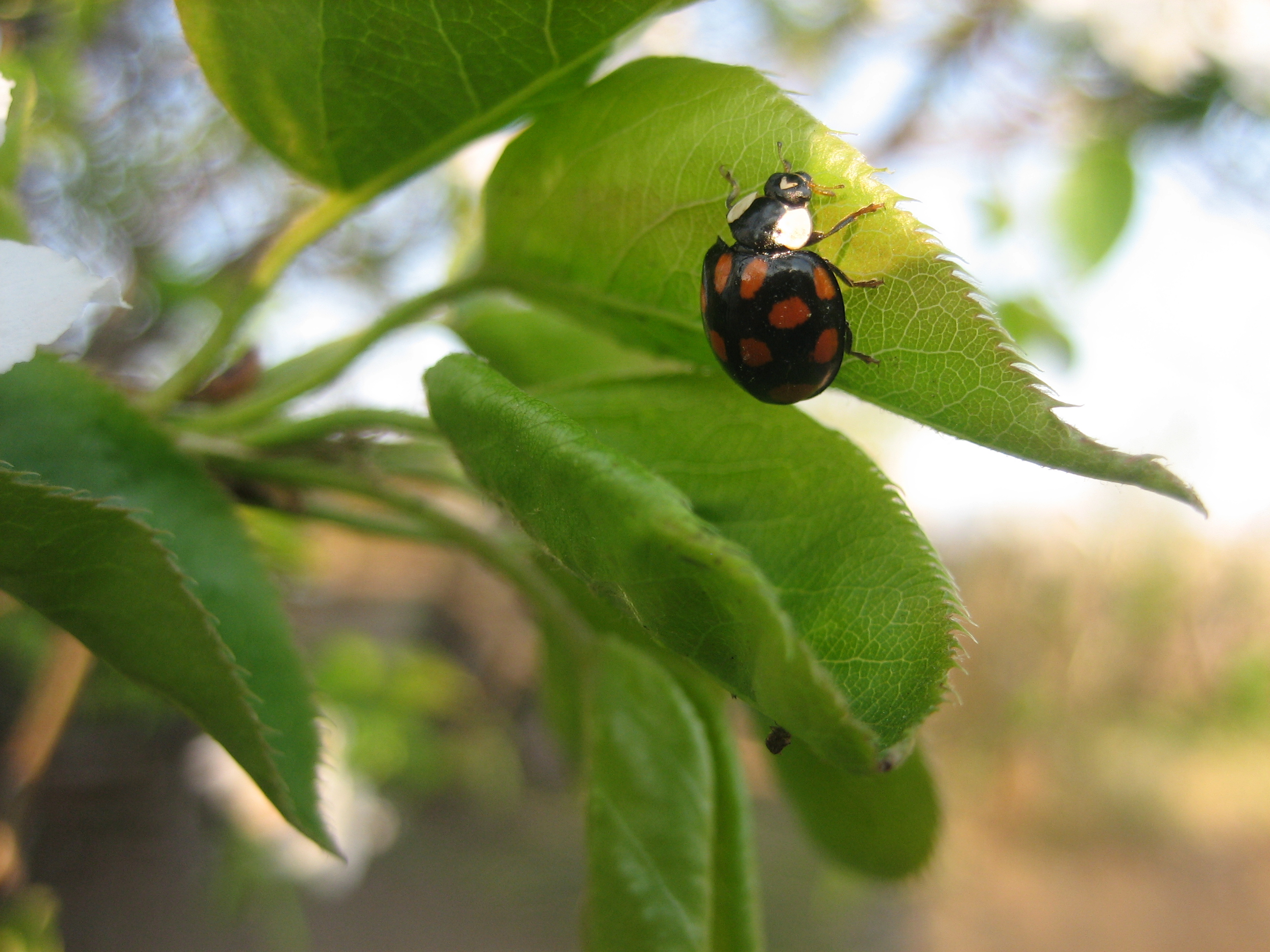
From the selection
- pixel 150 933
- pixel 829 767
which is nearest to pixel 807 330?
pixel 829 767

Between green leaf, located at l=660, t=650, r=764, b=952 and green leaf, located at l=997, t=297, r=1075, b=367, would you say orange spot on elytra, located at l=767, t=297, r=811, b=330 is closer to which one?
green leaf, located at l=660, t=650, r=764, b=952

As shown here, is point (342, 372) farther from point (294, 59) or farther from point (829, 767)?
point (829, 767)

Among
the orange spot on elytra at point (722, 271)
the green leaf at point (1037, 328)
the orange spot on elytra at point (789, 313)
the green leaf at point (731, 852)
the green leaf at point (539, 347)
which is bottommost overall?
the green leaf at point (1037, 328)

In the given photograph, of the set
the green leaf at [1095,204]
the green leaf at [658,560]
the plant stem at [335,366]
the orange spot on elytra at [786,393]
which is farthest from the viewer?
the green leaf at [1095,204]

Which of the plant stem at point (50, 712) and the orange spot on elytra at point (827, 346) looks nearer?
the orange spot on elytra at point (827, 346)

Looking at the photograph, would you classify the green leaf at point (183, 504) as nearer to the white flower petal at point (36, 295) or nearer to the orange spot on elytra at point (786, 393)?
the white flower petal at point (36, 295)

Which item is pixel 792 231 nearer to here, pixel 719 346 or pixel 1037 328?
pixel 719 346

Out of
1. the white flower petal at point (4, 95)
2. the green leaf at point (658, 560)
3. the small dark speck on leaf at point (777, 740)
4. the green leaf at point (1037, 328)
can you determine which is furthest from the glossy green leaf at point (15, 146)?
the green leaf at point (1037, 328)

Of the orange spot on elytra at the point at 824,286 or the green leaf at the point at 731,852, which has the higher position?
the orange spot on elytra at the point at 824,286
